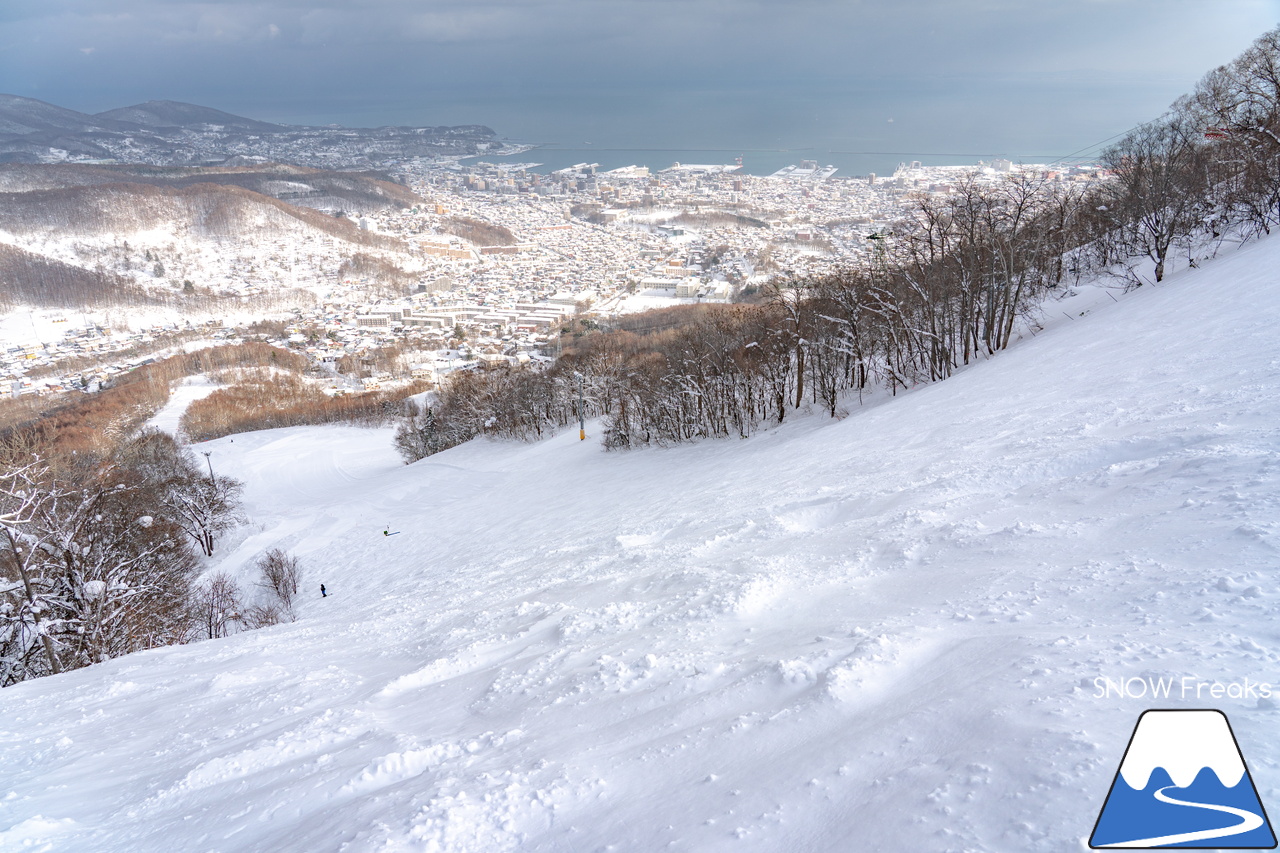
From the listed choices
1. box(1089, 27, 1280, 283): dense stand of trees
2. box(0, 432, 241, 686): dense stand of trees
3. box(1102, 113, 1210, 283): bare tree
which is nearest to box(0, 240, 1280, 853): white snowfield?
box(0, 432, 241, 686): dense stand of trees

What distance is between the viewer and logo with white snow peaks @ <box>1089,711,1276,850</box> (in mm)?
2141

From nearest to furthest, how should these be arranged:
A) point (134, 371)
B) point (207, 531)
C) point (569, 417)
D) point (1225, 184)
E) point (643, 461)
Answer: point (1225, 184) → point (643, 461) → point (207, 531) → point (569, 417) → point (134, 371)

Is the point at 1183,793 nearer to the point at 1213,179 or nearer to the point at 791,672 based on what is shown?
the point at 791,672

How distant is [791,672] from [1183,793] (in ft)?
7.08

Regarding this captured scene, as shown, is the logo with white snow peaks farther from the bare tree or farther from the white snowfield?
the bare tree

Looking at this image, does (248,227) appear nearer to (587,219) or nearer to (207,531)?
(587,219)

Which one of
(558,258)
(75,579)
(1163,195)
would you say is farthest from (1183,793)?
(558,258)

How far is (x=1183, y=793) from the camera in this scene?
2.28 meters

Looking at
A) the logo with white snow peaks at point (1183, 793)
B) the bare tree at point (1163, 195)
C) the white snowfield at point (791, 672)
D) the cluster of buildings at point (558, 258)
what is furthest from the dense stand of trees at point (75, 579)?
the cluster of buildings at point (558, 258)

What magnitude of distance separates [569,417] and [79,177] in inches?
6909

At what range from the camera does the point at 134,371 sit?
81.5 m

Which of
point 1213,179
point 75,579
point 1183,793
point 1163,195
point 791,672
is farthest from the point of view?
point 1213,179

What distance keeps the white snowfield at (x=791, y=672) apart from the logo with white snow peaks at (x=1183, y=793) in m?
0.10

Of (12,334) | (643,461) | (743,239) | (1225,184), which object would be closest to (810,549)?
(643,461)
